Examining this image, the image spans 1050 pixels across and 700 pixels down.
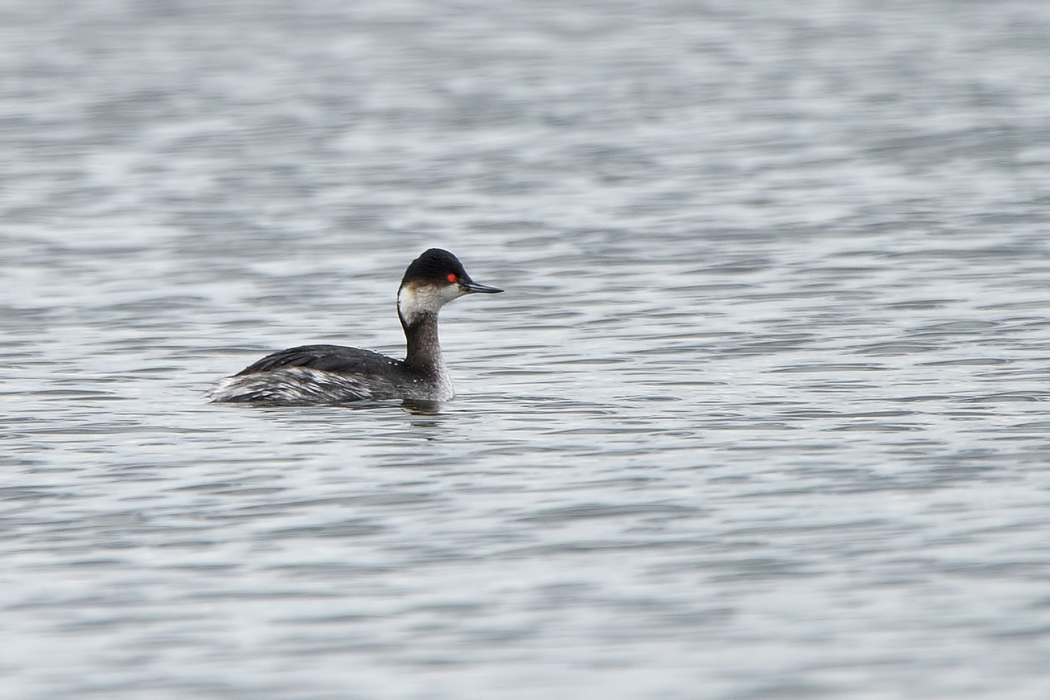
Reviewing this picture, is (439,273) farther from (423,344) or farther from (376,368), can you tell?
(376,368)

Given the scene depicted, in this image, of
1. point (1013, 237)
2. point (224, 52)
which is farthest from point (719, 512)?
point (224, 52)

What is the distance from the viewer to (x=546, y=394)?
504 inches

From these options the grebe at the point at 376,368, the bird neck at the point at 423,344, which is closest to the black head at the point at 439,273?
the grebe at the point at 376,368

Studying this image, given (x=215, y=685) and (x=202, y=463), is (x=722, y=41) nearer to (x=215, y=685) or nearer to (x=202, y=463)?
(x=202, y=463)

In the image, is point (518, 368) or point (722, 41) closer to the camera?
point (518, 368)

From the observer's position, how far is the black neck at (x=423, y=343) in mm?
13195

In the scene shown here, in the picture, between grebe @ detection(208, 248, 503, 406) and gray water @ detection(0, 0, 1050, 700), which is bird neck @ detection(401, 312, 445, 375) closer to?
grebe @ detection(208, 248, 503, 406)

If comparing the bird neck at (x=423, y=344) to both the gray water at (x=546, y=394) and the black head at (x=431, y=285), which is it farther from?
the gray water at (x=546, y=394)

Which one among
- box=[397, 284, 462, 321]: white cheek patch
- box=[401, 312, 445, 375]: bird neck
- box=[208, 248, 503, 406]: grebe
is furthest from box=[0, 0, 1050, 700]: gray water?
box=[397, 284, 462, 321]: white cheek patch

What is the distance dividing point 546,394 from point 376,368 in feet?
3.48

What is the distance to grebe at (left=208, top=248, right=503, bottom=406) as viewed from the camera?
12641 millimetres

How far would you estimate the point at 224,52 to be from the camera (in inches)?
1405

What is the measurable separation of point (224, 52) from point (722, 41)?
8.21 metres

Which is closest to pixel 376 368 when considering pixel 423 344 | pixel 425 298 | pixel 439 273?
pixel 423 344
